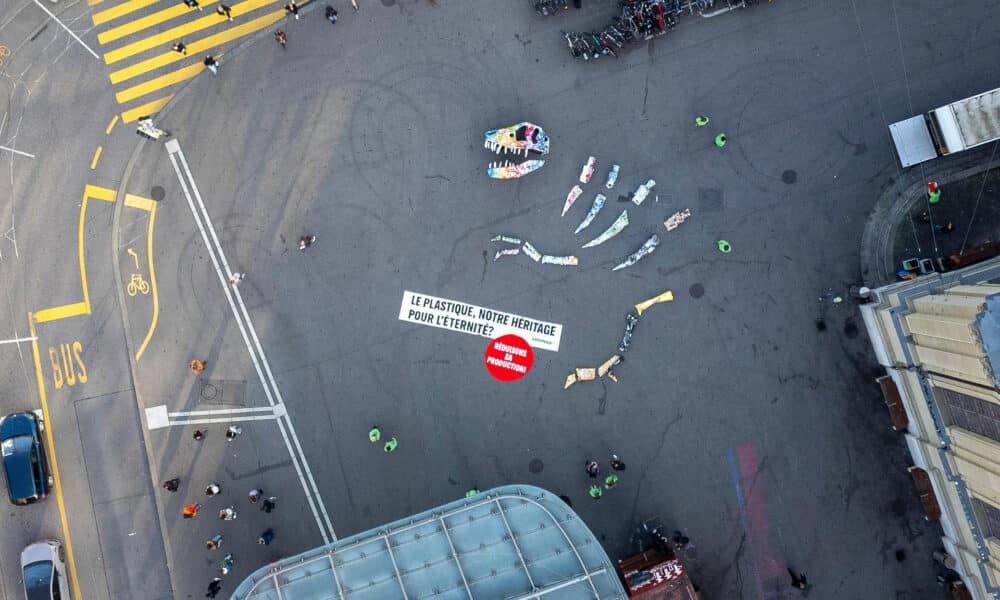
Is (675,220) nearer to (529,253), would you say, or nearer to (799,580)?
(529,253)

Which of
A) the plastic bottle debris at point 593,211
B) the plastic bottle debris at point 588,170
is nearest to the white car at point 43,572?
the plastic bottle debris at point 593,211

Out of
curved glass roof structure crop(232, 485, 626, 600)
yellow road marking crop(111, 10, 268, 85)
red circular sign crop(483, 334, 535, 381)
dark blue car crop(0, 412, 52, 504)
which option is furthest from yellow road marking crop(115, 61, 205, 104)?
curved glass roof structure crop(232, 485, 626, 600)

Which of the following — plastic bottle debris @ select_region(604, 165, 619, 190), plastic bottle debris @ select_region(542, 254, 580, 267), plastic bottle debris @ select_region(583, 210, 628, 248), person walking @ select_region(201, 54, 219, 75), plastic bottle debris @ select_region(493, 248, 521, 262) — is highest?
person walking @ select_region(201, 54, 219, 75)

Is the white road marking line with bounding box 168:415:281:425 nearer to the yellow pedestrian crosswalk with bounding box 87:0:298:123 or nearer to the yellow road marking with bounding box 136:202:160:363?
the yellow road marking with bounding box 136:202:160:363

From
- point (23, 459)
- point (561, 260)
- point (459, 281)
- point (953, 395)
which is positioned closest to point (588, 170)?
point (561, 260)

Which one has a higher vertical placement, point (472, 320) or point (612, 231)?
point (612, 231)

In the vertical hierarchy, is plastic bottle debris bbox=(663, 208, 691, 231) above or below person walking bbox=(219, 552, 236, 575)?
above
